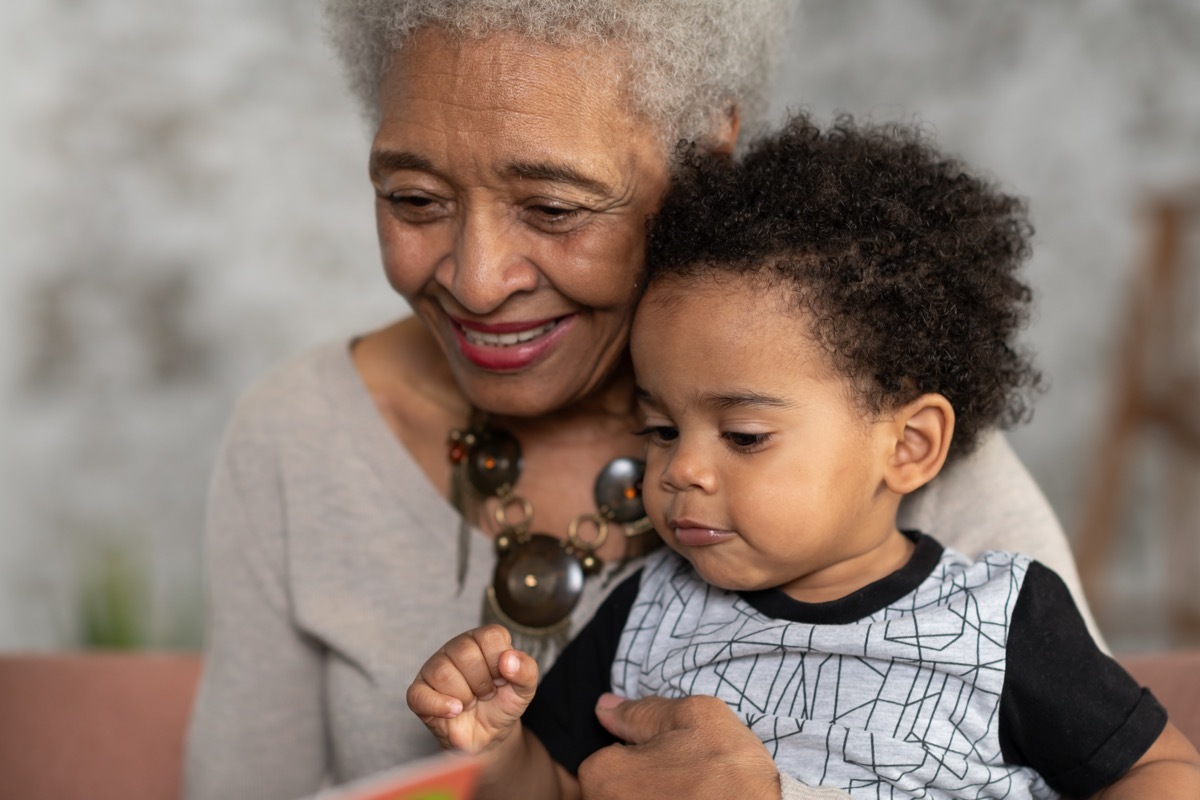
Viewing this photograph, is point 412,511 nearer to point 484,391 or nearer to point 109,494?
point 484,391

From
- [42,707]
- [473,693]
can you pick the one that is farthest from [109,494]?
[473,693]

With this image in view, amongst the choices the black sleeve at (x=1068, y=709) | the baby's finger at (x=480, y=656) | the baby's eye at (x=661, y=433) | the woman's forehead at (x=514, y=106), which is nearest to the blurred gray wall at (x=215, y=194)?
the woman's forehead at (x=514, y=106)

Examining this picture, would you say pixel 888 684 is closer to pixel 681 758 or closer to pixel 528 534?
pixel 681 758

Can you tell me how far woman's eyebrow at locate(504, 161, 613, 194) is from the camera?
1.35 meters

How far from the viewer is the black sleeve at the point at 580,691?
4.68 ft

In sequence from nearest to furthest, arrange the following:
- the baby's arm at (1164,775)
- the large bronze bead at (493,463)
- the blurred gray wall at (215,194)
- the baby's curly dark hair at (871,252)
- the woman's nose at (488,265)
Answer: the baby's arm at (1164,775) < the baby's curly dark hair at (871,252) < the woman's nose at (488,265) < the large bronze bead at (493,463) < the blurred gray wall at (215,194)

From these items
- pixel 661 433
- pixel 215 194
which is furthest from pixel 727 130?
pixel 215 194

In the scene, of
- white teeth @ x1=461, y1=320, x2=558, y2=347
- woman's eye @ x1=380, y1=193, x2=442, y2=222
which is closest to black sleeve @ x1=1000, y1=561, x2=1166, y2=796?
white teeth @ x1=461, y1=320, x2=558, y2=347

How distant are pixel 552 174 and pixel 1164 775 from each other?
0.85 metres

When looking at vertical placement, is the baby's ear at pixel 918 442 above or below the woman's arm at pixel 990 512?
above

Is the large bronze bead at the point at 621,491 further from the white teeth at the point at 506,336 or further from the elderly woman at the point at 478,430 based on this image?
the white teeth at the point at 506,336

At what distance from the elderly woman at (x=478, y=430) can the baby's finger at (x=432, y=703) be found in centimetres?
18

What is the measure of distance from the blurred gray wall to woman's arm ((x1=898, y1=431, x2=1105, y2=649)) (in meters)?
1.76

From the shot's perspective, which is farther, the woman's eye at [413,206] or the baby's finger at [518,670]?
the woman's eye at [413,206]
